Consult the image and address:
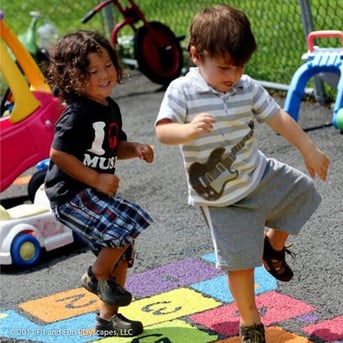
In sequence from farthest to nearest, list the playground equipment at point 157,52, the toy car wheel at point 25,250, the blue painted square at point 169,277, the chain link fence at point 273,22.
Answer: the playground equipment at point 157,52
the chain link fence at point 273,22
the toy car wheel at point 25,250
the blue painted square at point 169,277

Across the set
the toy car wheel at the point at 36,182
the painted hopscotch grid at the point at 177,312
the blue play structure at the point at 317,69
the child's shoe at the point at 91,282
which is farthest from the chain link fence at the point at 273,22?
the child's shoe at the point at 91,282

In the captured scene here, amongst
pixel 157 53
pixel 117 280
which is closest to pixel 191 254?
→ pixel 117 280

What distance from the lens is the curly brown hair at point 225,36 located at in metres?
3.16

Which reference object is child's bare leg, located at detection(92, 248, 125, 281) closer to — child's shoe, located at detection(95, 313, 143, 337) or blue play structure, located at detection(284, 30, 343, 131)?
child's shoe, located at detection(95, 313, 143, 337)

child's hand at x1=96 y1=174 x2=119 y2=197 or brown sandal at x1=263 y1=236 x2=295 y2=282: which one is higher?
child's hand at x1=96 y1=174 x2=119 y2=197

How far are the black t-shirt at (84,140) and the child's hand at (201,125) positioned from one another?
71cm

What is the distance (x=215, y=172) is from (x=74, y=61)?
77 cm

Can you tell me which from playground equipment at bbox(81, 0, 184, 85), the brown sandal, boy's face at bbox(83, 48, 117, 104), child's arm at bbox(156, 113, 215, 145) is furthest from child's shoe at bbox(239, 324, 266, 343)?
playground equipment at bbox(81, 0, 184, 85)

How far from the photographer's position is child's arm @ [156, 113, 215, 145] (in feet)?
10.0

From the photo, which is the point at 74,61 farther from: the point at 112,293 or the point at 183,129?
the point at 112,293

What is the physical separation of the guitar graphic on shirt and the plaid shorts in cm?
44

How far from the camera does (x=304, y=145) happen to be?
333 cm

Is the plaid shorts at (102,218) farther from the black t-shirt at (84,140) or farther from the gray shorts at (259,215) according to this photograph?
the gray shorts at (259,215)

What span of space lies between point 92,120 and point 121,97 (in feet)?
17.1
